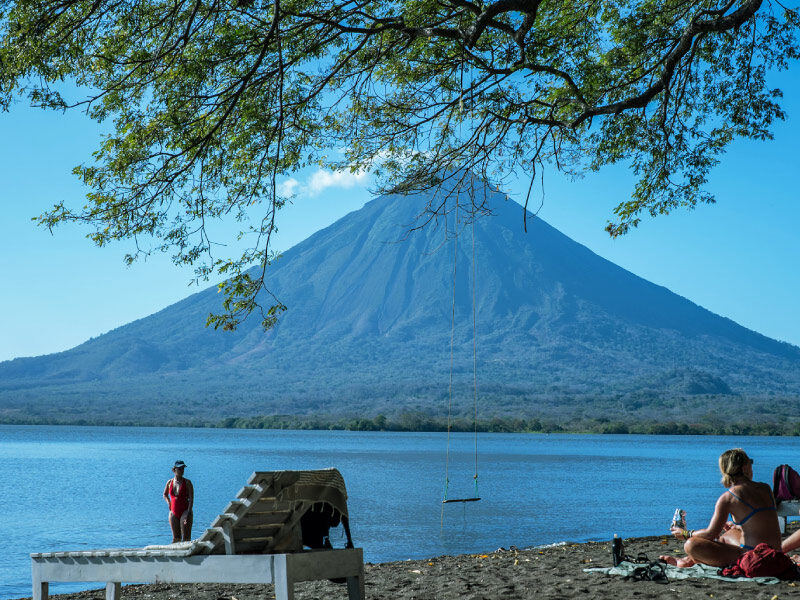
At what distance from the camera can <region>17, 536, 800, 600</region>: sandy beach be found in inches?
226

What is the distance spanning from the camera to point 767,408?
116 m

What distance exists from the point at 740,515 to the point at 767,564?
328 millimetres

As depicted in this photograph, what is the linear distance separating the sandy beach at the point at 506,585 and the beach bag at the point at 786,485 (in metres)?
1.19

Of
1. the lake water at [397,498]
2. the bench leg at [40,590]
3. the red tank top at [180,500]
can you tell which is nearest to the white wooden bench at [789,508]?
the lake water at [397,498]

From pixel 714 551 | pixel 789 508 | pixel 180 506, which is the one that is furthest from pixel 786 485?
pixel 180 506

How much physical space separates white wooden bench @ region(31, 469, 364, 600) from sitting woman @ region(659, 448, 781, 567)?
2.36 metres

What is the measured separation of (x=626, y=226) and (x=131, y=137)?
5.90 meters

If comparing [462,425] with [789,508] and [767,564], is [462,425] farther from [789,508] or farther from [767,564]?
[767,564]

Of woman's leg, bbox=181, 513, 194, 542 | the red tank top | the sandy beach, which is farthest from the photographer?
the red tank top

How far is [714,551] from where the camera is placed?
20.0ft

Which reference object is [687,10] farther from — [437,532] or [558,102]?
[437,532]

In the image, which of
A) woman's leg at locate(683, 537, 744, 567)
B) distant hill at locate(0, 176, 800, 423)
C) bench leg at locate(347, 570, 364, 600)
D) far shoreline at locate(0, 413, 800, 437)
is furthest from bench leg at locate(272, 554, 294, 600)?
distant hill at locate(0, 176, 800, 423)

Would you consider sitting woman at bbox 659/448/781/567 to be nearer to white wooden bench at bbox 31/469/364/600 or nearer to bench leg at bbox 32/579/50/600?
white wooden bench at bbox 31/469/364/600

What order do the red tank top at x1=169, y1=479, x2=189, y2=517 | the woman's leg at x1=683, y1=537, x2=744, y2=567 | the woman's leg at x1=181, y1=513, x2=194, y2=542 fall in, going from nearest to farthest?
1. the woman's leg at x1=683, y1=537, x2=744, y2=567
2. the woman's leg at x1=181, y1=513, x2=194, y2=542
3. the red tank top at x1=169, y1=479, x2=189, y2=517
